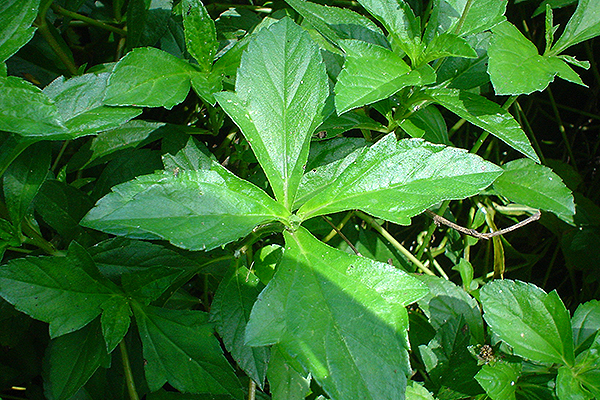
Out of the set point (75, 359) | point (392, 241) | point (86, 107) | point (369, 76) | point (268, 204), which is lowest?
point (75, 359)

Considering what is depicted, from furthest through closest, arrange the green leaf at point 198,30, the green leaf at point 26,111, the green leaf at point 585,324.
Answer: the green leaf at point 585,324, the green leaf at point 198,30, the green leaf at point 26,111

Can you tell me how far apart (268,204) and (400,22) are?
0.58 meters

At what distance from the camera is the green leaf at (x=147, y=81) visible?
1065 mm

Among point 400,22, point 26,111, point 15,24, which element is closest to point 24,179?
point 26,111

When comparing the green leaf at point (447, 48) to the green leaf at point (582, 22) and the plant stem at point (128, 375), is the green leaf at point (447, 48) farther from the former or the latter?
the plant stem at point (128, 375)

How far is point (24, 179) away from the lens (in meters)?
1.07

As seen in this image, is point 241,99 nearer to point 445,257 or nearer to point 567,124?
point 445,257

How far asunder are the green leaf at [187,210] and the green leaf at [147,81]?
0.23 meters

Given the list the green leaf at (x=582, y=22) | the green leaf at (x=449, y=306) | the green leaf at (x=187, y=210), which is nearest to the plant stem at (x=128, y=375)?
the green leaf at (x=187, y=210)

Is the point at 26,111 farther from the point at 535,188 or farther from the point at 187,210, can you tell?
the point at 535,188

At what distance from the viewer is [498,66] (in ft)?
3.52

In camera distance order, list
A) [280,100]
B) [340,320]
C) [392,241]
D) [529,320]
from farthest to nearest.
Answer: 1. [392,241]
2. [529,320]
3. [280,100]
4. [340,320]

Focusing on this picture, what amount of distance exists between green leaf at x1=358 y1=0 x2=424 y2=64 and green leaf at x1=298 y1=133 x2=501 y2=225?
0.28 meters

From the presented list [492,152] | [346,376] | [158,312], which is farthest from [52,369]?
[492,152]
